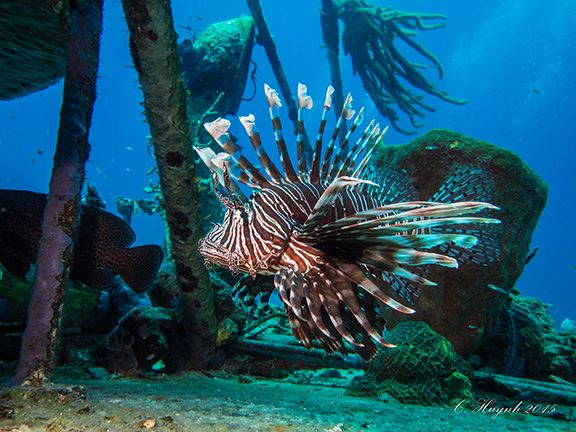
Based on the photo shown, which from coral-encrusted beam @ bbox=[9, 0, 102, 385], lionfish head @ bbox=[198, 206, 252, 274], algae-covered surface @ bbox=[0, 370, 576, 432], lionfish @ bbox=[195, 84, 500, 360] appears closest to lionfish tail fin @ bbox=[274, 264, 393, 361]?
lionfish @ bbox=[195, 84, 500, 360]

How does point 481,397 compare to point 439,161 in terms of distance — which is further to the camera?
point 439,161

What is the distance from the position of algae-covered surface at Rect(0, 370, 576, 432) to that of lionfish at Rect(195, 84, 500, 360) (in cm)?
43

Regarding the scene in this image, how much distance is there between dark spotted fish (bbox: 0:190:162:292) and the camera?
89.2 inches

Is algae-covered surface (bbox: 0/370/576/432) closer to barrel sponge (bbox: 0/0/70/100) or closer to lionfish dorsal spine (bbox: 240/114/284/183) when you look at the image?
lionfish dorsal spine (bbox: 240/114/284/183)

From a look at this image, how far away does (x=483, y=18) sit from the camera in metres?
82.1

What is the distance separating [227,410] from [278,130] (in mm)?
1901

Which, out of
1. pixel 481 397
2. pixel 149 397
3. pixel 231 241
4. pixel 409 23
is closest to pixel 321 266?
pixel 231 241

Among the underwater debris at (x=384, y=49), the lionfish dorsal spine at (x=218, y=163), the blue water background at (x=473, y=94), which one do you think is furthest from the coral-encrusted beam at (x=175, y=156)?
the blue water background at (x=473, y=94)

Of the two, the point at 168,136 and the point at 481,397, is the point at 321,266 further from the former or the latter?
the point at 481,397

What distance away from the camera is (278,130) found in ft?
7.66

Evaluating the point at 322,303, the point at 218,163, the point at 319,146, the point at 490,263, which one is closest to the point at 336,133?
the point at 319,146

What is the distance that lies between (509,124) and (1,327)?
117596 mm

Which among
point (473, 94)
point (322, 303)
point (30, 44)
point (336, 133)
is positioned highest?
point (473, 94)

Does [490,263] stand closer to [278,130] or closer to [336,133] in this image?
[336,133]
